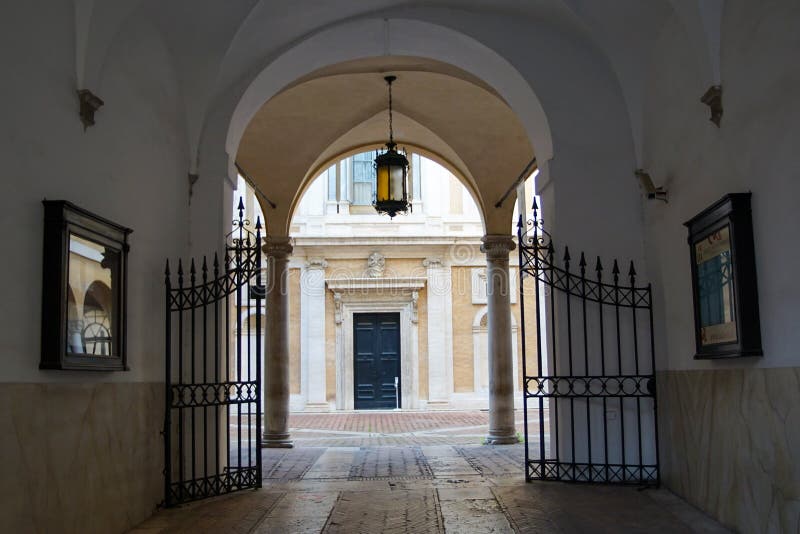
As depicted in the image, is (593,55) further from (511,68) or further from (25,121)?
(25,121)

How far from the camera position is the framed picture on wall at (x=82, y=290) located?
5.30 m

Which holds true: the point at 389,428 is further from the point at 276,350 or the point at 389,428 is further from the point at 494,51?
the point at 494,51

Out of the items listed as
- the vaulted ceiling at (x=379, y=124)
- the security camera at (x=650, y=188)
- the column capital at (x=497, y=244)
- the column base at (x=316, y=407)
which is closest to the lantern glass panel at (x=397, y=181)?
the vaulted ceiling at (x=379, y=124)

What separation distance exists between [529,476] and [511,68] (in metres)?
4.13

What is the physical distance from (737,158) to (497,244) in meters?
8.26

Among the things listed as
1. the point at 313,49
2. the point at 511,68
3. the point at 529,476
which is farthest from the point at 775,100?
the point at 313,49

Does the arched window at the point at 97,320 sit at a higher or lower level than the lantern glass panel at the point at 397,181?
lower

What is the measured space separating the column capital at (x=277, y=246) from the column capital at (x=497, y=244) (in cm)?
327

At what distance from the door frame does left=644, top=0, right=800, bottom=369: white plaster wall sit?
52.7ft

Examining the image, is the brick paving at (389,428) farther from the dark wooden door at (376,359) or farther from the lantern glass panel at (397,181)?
the lantern glass panel at (397,181)

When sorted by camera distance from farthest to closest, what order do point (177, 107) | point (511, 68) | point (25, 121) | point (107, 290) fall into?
point (511, 68), point (177, 107), point (107, 290), point (25, 121)

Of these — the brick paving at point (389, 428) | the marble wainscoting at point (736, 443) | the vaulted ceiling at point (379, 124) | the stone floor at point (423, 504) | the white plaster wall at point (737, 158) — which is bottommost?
the brick paving at point (389, 428)

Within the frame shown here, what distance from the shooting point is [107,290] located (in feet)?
20.7

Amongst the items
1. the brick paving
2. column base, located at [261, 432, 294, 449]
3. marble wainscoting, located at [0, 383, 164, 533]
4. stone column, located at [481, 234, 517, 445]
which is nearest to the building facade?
the brick paving
